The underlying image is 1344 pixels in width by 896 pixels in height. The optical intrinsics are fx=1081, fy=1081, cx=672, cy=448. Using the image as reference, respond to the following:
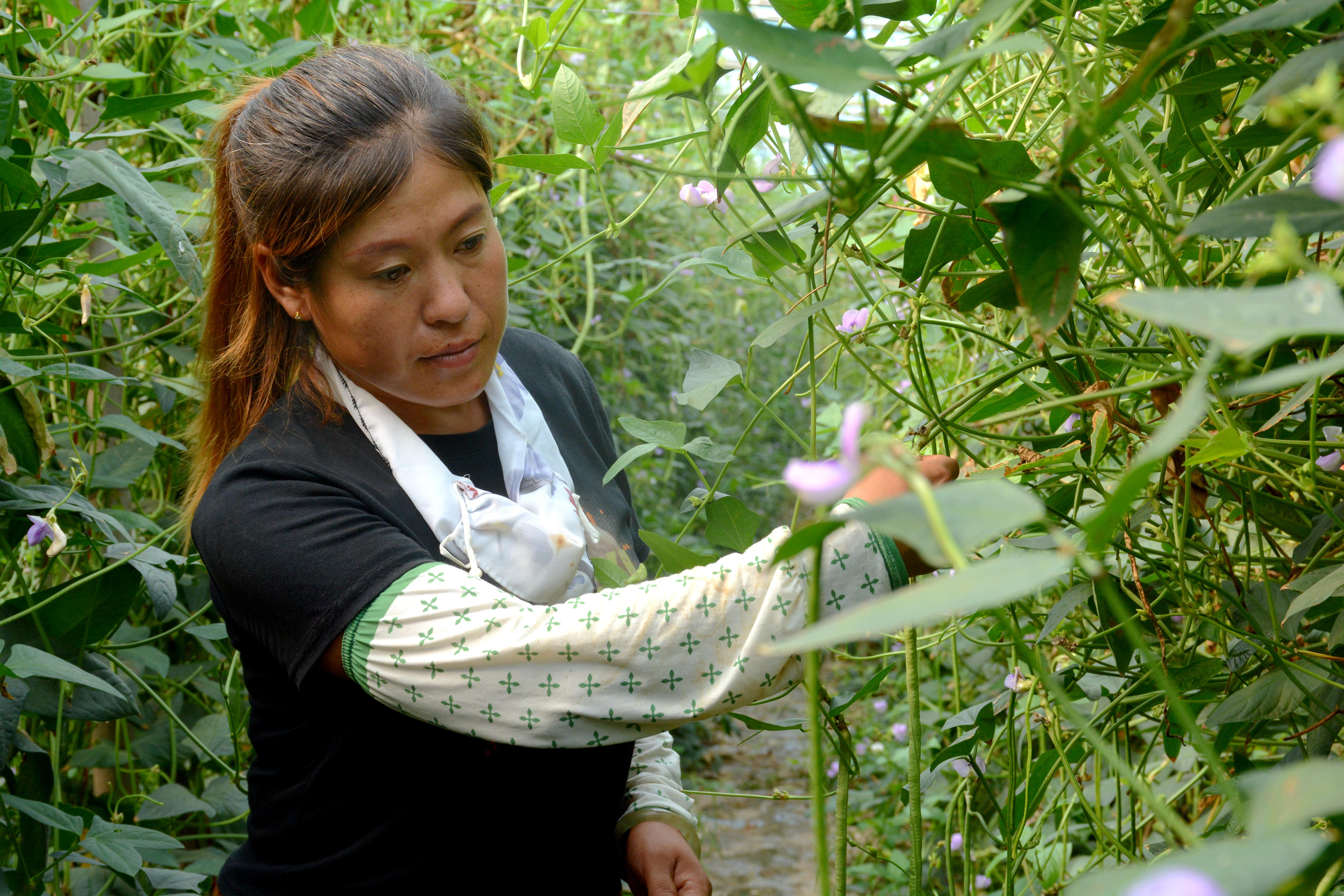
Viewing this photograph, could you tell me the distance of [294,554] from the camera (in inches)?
33.1

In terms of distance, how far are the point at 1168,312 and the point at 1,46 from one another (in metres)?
1.30

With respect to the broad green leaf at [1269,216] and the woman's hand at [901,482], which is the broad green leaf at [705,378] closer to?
the woman's hand at [901,482]

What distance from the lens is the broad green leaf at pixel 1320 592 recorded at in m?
0.55

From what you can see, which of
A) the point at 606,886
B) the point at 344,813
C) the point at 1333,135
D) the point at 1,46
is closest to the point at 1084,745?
the point at 606,886

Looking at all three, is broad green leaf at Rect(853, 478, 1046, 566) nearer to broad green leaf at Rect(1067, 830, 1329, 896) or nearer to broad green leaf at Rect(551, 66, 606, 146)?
broad green leaf at Rect(1067, 830, 1329, 896)

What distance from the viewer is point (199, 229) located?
1321 millimetres

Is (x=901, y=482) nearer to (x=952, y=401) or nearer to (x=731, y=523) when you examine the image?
(x=731, y=523)

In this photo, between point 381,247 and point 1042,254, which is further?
point 381,247

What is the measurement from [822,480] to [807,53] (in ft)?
0.58

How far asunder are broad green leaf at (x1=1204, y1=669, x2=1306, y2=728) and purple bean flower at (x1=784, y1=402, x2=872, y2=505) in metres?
0.48

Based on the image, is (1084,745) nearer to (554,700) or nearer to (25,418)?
(554,700)

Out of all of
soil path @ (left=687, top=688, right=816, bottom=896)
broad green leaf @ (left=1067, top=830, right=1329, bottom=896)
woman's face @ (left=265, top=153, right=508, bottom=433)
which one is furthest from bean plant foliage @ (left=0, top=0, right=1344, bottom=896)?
soil path @ (left=687, top=688, right=816, bottom=896)

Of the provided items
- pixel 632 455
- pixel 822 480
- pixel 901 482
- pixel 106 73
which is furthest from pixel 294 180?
pixel 822 480

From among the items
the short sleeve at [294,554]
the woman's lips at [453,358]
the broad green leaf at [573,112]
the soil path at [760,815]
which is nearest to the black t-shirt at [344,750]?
the short sleeve at [294,554]
